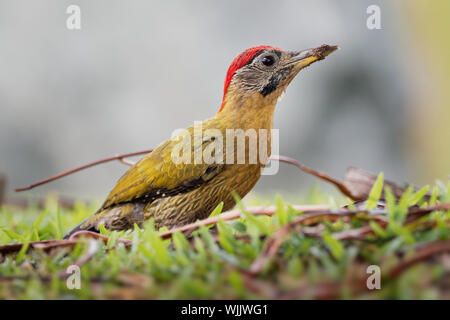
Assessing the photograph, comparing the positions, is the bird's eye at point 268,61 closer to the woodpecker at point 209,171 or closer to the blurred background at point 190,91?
the woodpecker at point 209,171

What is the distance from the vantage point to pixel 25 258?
4.73ft

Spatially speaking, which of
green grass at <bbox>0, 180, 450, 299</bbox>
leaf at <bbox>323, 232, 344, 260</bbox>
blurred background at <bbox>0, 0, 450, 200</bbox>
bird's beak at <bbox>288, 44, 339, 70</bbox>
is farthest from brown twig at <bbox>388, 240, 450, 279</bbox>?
blurred background at <bbox>0, 0, 450, 200</bbox>

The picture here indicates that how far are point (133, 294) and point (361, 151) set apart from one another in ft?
26.7

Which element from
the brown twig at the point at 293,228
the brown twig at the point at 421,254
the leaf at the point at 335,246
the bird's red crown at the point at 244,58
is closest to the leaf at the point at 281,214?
the brown twig at the point at 293,228

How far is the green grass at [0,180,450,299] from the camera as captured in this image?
101 centimetres

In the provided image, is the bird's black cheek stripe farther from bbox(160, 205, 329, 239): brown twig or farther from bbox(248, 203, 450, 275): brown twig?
bbox(248, 203, 450, 275): brown twig

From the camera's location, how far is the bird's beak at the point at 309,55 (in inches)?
80.0

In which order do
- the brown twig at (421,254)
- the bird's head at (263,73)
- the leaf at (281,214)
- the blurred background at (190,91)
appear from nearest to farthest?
the brown twig at (421,254) < the leaf at (281,214) < the bird's head at (263,73) < the blurred background at (190,91)

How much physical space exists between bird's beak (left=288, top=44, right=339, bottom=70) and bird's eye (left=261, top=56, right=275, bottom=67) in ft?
0.25

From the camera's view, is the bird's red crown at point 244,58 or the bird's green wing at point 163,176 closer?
the bird's green wing at point 163,176

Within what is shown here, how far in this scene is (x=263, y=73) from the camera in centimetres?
218

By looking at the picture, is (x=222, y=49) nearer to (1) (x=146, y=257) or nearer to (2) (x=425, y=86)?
(2) (x=425, y=86)

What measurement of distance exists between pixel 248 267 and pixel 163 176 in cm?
92

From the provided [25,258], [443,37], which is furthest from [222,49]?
[25,258]
